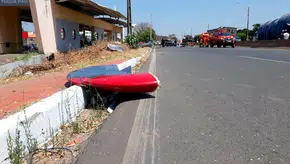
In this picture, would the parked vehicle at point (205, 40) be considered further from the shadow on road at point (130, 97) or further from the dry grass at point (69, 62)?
the shadow on road at point (130, 97)

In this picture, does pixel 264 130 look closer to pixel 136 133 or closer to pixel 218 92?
pixel 136 133

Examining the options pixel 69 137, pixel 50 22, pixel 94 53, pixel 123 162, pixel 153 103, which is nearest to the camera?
pixel 123 162

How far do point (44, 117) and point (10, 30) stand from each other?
1832cm

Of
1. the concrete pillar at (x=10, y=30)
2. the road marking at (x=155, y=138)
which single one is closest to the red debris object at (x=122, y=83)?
the road marking at (x=155, y=138)

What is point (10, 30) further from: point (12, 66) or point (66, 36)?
point (12, 66)

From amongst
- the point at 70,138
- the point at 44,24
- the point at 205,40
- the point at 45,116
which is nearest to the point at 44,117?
the point at 45,116

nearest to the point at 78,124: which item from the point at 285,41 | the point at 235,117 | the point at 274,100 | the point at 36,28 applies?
the point at 235,117

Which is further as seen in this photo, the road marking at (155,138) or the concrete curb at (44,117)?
the road marking at (155,138)

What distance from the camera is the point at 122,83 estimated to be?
5293 millimetres

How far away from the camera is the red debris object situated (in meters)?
5.23

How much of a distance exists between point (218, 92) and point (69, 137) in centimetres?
370

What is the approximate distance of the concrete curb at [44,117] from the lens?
2887mm

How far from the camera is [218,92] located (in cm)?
622

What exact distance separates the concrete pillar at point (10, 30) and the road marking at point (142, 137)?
50.1 ft
